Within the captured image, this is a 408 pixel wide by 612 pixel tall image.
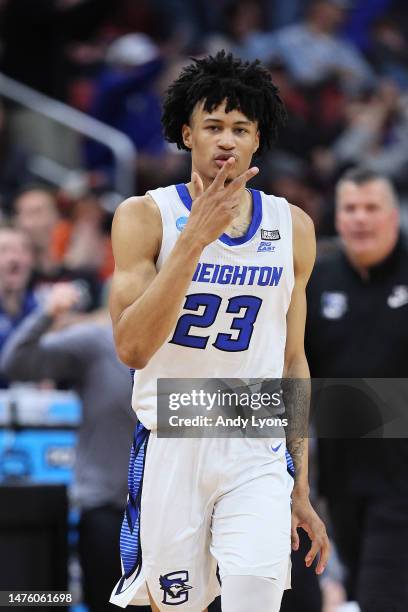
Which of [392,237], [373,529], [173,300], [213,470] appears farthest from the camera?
[392,237]

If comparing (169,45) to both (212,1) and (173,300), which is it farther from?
(173,300)

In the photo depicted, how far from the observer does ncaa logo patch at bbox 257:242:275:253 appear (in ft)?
15.0

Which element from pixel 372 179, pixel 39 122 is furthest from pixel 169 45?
pixel 372 179

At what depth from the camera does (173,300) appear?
4137 mm

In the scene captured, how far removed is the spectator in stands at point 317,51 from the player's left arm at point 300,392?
9367 mm

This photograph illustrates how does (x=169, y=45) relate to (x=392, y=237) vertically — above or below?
above

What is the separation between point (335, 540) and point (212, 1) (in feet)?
31.4

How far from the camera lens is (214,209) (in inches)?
164

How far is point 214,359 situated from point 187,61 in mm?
9269

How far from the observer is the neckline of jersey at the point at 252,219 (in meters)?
4.53

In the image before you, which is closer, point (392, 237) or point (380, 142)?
point (392, 237)

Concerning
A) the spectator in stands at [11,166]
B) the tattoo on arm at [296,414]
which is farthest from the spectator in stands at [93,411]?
the spectator in stands at [11,166]

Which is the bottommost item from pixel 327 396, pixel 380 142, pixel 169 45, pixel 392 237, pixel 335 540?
pixel 335 540

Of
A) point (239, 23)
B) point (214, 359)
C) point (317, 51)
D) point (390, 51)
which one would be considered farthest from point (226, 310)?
point (390, 51)
